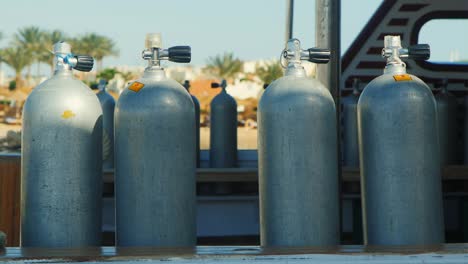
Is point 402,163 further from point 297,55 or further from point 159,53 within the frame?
point 159,53

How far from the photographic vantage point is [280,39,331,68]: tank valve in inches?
111

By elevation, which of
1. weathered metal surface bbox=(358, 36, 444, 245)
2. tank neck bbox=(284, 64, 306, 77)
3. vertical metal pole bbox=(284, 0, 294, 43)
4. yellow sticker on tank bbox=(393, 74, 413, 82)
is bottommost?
weathered metal surface bbox=(358, 36, 444, 245)

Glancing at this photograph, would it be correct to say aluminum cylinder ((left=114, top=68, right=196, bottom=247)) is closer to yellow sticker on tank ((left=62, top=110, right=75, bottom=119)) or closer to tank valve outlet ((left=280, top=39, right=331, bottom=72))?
yellow sticker on tank ((left=62, top=110, right=75, bottom=119))

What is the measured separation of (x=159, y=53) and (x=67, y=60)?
1.10 ft

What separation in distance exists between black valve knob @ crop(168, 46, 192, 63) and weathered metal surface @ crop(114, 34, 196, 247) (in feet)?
0.54

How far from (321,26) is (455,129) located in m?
2.22

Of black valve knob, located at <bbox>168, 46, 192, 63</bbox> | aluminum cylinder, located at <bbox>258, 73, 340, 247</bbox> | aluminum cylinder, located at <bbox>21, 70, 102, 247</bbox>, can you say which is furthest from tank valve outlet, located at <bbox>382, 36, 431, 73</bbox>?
aluminum cylinder, located at <bbox>21, 70, 102, 247</bbox>

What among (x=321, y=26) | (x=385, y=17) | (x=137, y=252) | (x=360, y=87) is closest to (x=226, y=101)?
(x=360, y=87)

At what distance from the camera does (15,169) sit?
3.95 m

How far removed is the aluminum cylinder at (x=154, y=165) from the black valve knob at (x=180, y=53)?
166 millimetres

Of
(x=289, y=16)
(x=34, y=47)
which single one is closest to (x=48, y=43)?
(x=34, y=47)

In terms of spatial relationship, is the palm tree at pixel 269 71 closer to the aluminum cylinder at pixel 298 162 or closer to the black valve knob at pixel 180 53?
the black valve knob at pixel 180 53

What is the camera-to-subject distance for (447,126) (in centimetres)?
517

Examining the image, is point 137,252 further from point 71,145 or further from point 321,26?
point 321,26
